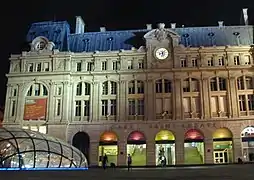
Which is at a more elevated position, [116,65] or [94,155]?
[116,65]

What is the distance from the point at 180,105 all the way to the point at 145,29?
20.0 m

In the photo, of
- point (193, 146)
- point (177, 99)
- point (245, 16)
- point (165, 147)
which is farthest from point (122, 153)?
point (245, 16)

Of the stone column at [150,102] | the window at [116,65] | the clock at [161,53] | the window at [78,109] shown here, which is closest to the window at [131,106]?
the stone column at [150,102]

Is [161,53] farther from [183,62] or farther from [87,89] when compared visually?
[87,89]

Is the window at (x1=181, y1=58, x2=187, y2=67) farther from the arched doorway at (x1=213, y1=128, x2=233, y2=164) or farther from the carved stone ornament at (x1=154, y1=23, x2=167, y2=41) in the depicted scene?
the arched doorway at (x1=213, y1=128, x2=233, y2=164)

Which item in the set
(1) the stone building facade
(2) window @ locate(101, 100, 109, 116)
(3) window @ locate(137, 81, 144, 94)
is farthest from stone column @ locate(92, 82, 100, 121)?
(3) window @ locate(137, 81, 144, 94)

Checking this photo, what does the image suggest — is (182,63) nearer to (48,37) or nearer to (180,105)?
(180,105)

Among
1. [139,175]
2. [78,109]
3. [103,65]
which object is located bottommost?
[139,175]

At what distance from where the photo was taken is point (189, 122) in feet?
210

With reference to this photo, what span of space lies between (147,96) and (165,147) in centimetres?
979

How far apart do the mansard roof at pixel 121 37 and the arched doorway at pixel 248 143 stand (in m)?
17.5

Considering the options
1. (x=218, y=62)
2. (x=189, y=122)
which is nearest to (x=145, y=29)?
(x=218, y=62)

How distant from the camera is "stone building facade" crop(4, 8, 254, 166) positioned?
2498 inches

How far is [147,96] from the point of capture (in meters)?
66.6
